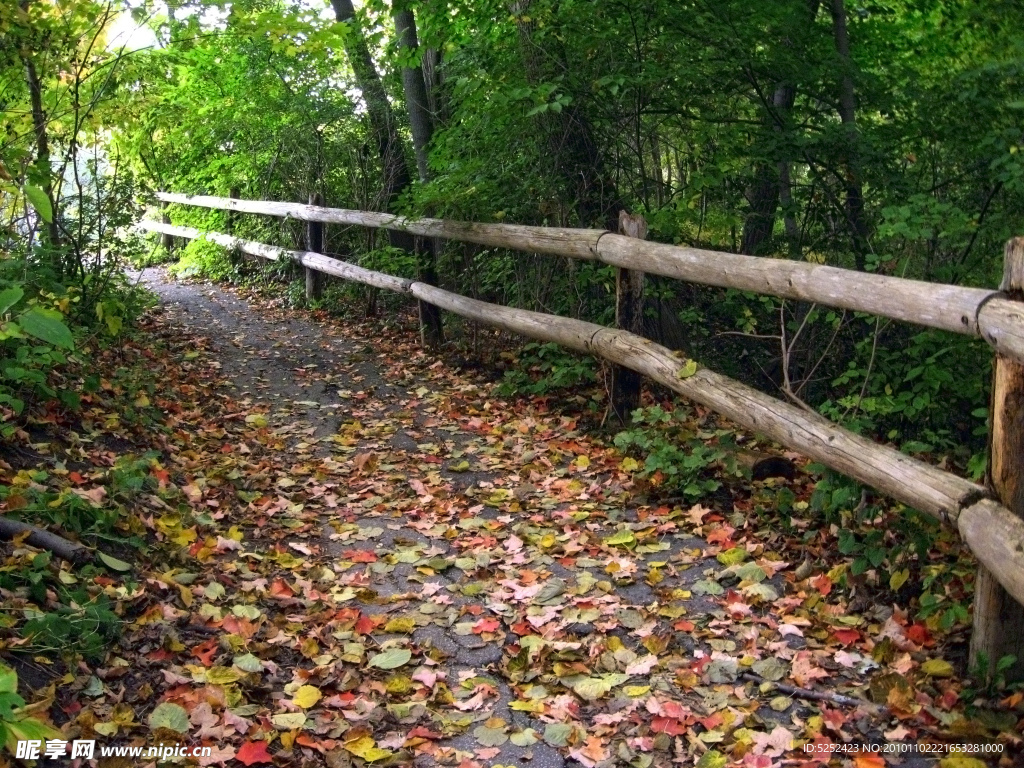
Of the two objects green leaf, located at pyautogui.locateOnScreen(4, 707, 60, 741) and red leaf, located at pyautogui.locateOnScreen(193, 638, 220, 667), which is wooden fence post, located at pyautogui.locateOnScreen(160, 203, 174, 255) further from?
green leaf, located at pyautogui.locateOnScreen(4, 707, 60, 741)

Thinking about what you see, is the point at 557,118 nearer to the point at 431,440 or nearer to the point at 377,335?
the point at 431,440

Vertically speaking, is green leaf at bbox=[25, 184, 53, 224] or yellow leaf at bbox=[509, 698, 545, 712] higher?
green leaf at bbox=[25, 184, 53, 224]

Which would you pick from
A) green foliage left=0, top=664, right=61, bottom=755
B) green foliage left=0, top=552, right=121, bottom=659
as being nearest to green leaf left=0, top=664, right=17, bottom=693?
green foliage left=0, top=664, right=61, bottom=755

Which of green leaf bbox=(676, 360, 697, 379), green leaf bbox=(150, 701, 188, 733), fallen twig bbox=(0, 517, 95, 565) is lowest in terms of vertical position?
green leaf bbox=(150, 701, 188, 733)

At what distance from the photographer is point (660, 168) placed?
752cm

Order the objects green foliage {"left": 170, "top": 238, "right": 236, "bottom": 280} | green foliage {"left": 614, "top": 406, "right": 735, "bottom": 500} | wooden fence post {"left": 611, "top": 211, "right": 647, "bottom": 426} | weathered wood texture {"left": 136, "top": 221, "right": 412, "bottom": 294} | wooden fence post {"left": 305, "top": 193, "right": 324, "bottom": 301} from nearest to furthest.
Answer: green foliage {"left": 614, "top": 406, "right": 735, "bottom": 500}
wooden fence post {"left": 611, "top": 211, "right": 647, "bottom": 426}
weathered wood texture {"left": 136, "top": 221, "right": 412, "bottom": 294}
wooden fence post {"left": 305, "top": 193, "right": 324, "bottom": 301}
green foliage {"left": 170, "top": 238, "right": 236, "bottom": 280}

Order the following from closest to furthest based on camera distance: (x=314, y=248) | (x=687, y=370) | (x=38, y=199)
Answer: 1. (x=38, y=199)
2. (x=687, y=370)
3. (x=314, y=248)

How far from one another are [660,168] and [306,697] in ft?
18.3

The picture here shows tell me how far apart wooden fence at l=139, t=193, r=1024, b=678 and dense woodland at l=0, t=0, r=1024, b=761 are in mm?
372

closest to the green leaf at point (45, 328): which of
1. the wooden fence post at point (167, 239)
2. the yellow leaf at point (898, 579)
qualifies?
the yellow leaf at point (898, 579)

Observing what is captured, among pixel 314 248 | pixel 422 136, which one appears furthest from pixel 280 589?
pixel 314 248

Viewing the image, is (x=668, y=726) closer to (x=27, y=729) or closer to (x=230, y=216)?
(x=27, y=729)

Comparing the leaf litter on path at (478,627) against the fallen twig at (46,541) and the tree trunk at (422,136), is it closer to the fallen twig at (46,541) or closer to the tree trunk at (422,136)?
the fallen twig at (46,541)

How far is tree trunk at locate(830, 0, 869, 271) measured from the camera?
247 inches
